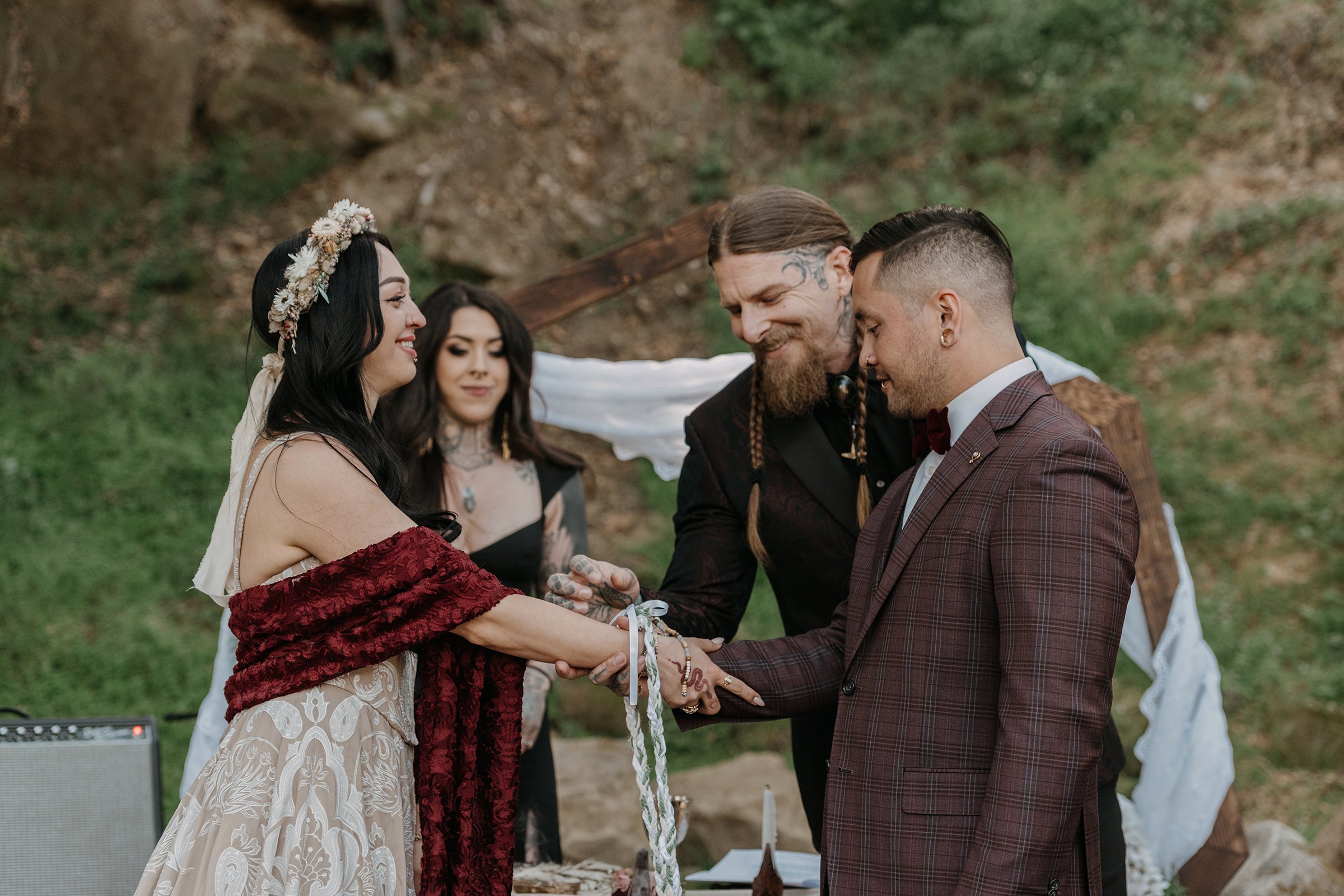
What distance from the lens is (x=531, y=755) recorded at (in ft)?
14.0

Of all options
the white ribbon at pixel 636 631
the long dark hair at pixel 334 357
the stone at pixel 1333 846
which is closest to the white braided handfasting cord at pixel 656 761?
the white ribbon at pixel 636 631

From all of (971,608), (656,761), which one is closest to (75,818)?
(656,761)

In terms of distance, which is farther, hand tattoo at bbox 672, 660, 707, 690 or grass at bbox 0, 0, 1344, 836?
grass at bbox 0, 0, 1344, 836

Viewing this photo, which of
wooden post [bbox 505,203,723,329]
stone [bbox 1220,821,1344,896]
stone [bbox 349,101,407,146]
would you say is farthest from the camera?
stone [bbox 349,101,407,146]

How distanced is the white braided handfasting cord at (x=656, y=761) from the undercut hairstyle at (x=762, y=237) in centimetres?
63

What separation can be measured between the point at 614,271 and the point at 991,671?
2922 millimetres

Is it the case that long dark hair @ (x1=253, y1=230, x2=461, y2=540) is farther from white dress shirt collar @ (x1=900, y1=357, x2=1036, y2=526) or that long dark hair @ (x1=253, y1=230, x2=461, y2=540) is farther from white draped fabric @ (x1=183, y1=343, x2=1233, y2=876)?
white draped fabric @ (x1=183, y1=343, x2=1233, y2=876)

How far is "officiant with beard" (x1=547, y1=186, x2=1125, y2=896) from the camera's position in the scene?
3.22 meters

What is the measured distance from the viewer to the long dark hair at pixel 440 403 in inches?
167

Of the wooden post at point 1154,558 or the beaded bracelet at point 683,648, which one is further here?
the wooden post at point 1154,558

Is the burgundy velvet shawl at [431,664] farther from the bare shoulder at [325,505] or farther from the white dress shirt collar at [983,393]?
the white dress shirt collar at [983,393]

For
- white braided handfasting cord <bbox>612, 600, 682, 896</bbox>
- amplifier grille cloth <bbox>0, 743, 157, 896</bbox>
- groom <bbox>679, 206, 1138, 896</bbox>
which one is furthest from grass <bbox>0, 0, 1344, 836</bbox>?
groom <bbox>679, 206, 1138, 896</bbox>

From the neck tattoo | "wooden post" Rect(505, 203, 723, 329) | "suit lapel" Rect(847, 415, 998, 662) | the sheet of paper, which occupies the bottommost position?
the sheet of paper

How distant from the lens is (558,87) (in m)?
11.1
